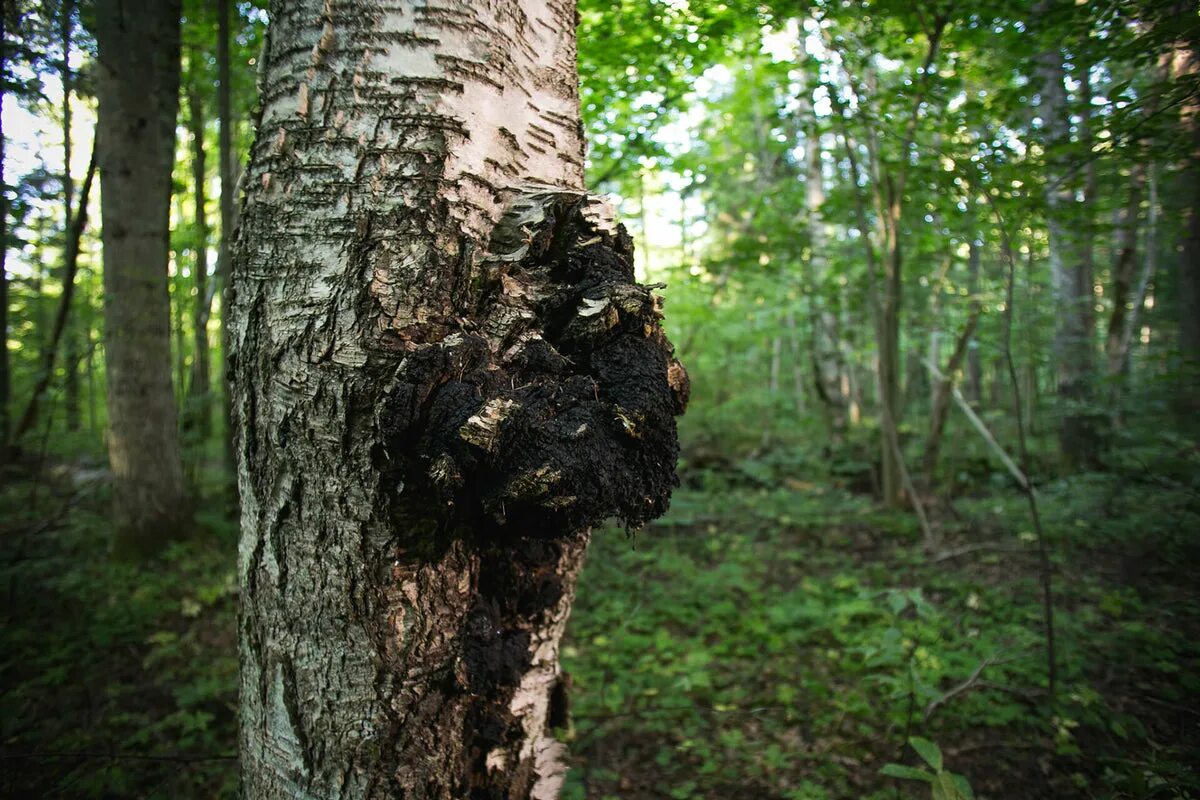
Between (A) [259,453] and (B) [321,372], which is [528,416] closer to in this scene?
(B) [321,372]

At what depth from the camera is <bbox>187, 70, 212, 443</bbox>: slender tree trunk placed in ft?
19.4

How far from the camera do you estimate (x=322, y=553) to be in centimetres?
108

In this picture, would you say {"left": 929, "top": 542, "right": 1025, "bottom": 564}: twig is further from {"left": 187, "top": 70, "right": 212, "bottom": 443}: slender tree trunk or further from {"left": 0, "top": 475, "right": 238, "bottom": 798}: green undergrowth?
{"left": 187, "top": 70, "right": 212, "bottom": 443}: slender tree trunk

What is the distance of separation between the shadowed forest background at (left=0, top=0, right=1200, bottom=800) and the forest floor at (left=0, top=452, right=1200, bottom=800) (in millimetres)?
22

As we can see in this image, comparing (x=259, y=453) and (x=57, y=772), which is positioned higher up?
(x=259, y=453)

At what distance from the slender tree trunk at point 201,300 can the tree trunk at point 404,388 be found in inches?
220

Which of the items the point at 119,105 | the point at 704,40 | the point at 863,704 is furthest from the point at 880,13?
the point at 119,105

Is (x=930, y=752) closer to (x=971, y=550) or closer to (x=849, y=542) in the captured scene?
(x=971, y=550)

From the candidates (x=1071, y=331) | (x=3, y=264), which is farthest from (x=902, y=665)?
(x=3, y=264)

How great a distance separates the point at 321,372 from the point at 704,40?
13.0ft

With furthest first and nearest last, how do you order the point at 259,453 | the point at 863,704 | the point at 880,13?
1. the point at 880,13
2. the point at 863,704
3. the point at 259,453

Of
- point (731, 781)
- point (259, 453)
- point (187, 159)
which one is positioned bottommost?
point (731, 781)

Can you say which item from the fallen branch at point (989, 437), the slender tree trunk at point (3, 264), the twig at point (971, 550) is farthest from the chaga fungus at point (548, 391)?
the twig at point (971, 550)

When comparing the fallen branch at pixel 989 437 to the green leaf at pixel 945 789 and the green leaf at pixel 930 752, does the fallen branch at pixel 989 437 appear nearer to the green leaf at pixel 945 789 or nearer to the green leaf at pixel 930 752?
the green leaf at pixel 930 752
